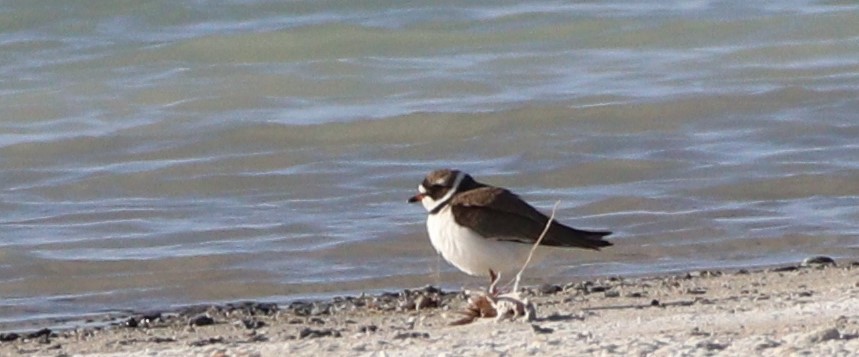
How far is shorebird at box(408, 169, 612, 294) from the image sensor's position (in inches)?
292

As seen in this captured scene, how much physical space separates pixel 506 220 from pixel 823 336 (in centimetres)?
201

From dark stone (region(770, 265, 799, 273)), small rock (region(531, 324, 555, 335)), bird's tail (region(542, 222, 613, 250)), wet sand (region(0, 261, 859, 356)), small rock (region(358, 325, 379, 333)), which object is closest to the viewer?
wet sand (region(0, 261, 859, 356))

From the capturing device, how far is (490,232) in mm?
7395

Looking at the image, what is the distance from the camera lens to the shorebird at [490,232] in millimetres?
7410

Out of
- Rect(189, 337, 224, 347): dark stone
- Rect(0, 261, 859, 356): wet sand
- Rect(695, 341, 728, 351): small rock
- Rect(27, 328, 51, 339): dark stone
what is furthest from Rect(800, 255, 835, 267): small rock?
Rect(27, 328, 51, 339): dark stone

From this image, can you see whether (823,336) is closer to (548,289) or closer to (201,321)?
(548,289)

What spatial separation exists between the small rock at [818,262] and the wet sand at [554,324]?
0.04 m

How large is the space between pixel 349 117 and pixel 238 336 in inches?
248

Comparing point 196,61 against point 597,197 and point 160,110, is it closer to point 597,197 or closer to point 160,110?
point 160,110

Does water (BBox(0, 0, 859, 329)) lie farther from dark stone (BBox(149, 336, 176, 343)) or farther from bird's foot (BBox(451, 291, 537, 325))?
bird's foot (BBox(451, 291, 537, 325))

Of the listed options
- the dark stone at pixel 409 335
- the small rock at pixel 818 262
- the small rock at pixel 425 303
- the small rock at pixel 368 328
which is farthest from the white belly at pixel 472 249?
the small rock at pixel 818 262

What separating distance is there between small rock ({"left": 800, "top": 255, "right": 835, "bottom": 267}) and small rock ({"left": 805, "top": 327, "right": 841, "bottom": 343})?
2702 millimetres

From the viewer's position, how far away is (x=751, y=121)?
12.8 meters

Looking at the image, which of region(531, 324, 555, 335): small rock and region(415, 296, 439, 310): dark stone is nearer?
region(531, 324, 555, 335): small rock
